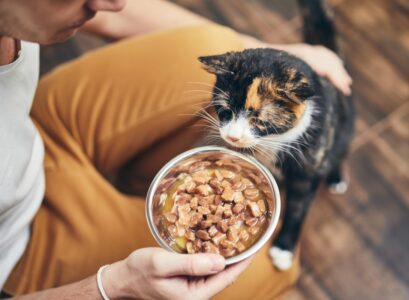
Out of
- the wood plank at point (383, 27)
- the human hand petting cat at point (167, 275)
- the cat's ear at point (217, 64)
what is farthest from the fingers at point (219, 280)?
the wood plank at point (383, 27)

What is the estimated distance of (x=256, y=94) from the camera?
54cm

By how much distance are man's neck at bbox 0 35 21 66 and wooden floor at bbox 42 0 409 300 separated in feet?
2.31

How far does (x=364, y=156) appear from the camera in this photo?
1165mm

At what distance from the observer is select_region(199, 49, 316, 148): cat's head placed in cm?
51

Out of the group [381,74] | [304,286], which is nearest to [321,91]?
[304,286]

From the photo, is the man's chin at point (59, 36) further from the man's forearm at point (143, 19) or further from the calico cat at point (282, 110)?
the man's forearm at point (143, 19)

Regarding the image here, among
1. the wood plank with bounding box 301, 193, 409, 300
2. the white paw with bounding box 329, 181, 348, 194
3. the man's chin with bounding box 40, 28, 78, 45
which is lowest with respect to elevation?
the wood plank with bounding box 301, 193, 409, 300

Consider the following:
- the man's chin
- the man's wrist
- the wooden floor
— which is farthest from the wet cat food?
the wooden floor

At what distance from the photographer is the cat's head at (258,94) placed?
51 centimetres

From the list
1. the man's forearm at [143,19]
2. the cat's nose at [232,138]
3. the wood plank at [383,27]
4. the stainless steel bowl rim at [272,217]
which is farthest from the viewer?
the wood plank at [383,27]

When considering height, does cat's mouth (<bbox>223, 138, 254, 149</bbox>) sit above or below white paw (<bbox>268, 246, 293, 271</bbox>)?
above

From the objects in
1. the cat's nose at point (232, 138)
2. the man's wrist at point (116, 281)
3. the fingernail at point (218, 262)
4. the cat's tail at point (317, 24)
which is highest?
the cat's tail at point (317, 24)

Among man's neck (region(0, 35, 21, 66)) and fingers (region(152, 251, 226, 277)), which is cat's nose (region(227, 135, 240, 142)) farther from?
man's neck (region(0, 35, 21, 66))

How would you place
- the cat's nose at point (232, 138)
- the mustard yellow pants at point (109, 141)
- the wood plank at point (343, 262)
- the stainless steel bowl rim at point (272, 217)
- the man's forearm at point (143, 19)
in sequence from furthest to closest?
the wood plank at point (343, 262) < the man's forearm at point (143, 19) < the mustard yellow pants at point (109, 141) < the cat's nose at point (232, 138) < the stainless steel bowl rim at point (272, 217)
